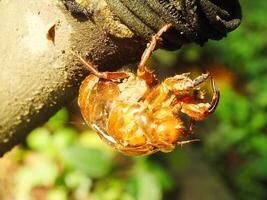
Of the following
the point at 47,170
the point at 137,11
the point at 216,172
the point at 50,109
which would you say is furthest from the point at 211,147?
the point at 137,11

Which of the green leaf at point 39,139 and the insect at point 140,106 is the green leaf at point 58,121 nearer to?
the green leaf at point 39,139

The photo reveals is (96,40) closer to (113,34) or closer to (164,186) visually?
(113,34)

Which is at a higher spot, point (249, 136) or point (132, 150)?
point (132, 150)

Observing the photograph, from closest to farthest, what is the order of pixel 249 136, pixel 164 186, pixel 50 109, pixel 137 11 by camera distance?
1. pixel 137 11
2. pixel 50 109
3. pixel 164 186
4. pixel 249 136

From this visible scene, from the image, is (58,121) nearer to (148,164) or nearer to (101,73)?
(148,164)

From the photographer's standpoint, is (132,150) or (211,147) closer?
(132,150)

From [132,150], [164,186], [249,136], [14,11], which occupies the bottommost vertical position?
[249,136]

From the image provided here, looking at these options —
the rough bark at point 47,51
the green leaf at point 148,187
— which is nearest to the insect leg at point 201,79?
the rough bark at point 47,51
